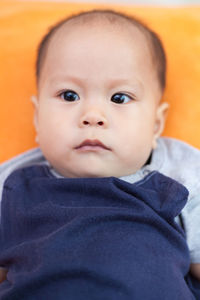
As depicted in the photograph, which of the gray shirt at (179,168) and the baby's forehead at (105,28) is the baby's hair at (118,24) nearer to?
the baby's forehead at (105,28)

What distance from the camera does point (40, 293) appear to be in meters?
0.86

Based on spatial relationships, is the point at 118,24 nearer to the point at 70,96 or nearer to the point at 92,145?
the point at 70,96

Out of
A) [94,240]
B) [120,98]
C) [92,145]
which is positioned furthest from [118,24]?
[94,240]

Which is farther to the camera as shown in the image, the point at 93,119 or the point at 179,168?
the point at 179,168

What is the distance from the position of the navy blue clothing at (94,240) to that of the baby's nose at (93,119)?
13 cm

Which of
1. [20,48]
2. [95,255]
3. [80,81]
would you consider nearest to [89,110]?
[80,81]

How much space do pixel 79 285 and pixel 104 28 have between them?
64 centimetres

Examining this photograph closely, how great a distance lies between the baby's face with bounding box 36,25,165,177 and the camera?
100 cm

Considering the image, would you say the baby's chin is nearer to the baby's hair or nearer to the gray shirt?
the gray shirt

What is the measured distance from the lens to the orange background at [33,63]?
1.30 meters

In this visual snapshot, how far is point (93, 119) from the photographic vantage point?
97 centimetres

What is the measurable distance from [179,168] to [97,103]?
0.28m

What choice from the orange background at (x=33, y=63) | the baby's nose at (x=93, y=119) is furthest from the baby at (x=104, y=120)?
the orange background at (x=33, y=63)

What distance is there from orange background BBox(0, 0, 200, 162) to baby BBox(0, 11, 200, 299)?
0.59 feet
